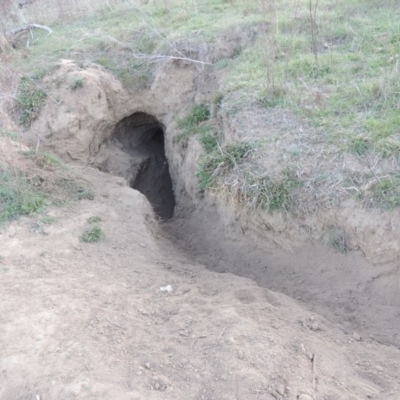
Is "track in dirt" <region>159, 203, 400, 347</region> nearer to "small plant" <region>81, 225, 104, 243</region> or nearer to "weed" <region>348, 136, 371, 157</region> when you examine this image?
"weed" <region>348, 136, 371, 157</region>

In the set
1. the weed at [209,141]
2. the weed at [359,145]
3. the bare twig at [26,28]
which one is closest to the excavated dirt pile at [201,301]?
the weed at [209,141]

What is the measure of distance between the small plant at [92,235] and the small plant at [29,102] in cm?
270

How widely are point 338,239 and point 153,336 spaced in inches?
72.6

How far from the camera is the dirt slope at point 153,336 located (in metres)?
3.22

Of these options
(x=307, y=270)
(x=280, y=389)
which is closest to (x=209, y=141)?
(x=307, y=270)

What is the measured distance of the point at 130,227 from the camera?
211 inches

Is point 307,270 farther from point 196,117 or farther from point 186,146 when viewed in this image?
point 196,117

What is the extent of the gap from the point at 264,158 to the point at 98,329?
233cm

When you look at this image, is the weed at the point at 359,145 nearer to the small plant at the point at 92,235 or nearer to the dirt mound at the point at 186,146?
the dirt mound at the point at 186,146

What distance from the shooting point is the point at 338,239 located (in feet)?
15.0

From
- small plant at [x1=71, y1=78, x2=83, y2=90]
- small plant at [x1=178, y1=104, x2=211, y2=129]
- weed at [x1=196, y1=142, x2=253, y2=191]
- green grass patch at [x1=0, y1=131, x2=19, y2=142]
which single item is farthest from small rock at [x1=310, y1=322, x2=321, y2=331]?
small plant at [x1=71, y1=78, x2=83, y2=90]

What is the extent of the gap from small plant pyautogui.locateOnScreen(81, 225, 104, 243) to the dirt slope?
0.28 feet

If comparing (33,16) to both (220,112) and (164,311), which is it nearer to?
(220,112)

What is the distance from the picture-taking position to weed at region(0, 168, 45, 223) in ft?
17.1
